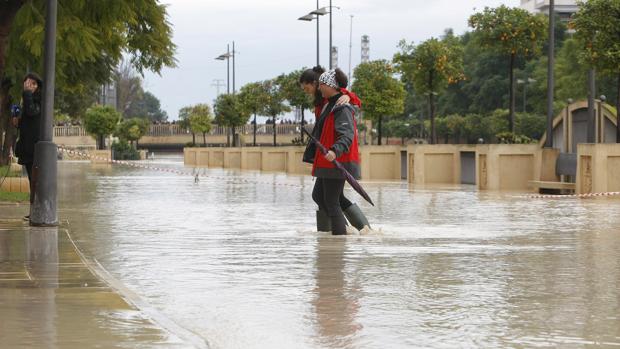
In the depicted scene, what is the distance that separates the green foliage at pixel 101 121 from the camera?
4242 inches

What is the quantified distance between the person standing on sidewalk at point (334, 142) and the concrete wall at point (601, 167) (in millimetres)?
13364

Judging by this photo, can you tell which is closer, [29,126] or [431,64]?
[29,126]

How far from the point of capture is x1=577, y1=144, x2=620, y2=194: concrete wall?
1030 inches

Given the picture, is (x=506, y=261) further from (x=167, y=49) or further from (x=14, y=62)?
(x=167, y=49)

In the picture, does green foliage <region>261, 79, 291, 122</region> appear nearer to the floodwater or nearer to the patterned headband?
the floodwater

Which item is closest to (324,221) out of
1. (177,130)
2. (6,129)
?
(6,129)

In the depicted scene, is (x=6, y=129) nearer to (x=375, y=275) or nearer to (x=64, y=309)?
(x=375, y=275)

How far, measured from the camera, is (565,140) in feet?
105

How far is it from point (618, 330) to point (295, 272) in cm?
364

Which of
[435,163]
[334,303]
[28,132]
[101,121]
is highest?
[101,121]

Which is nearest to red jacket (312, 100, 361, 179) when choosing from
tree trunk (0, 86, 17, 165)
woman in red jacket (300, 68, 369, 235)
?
woman in red jacket (300, 68, 369, 235)

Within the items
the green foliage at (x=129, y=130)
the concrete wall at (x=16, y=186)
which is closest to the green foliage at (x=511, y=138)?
the concrete wall at (x=16, y=186)

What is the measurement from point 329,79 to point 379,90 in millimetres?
44333

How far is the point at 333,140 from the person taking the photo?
13.7 m
